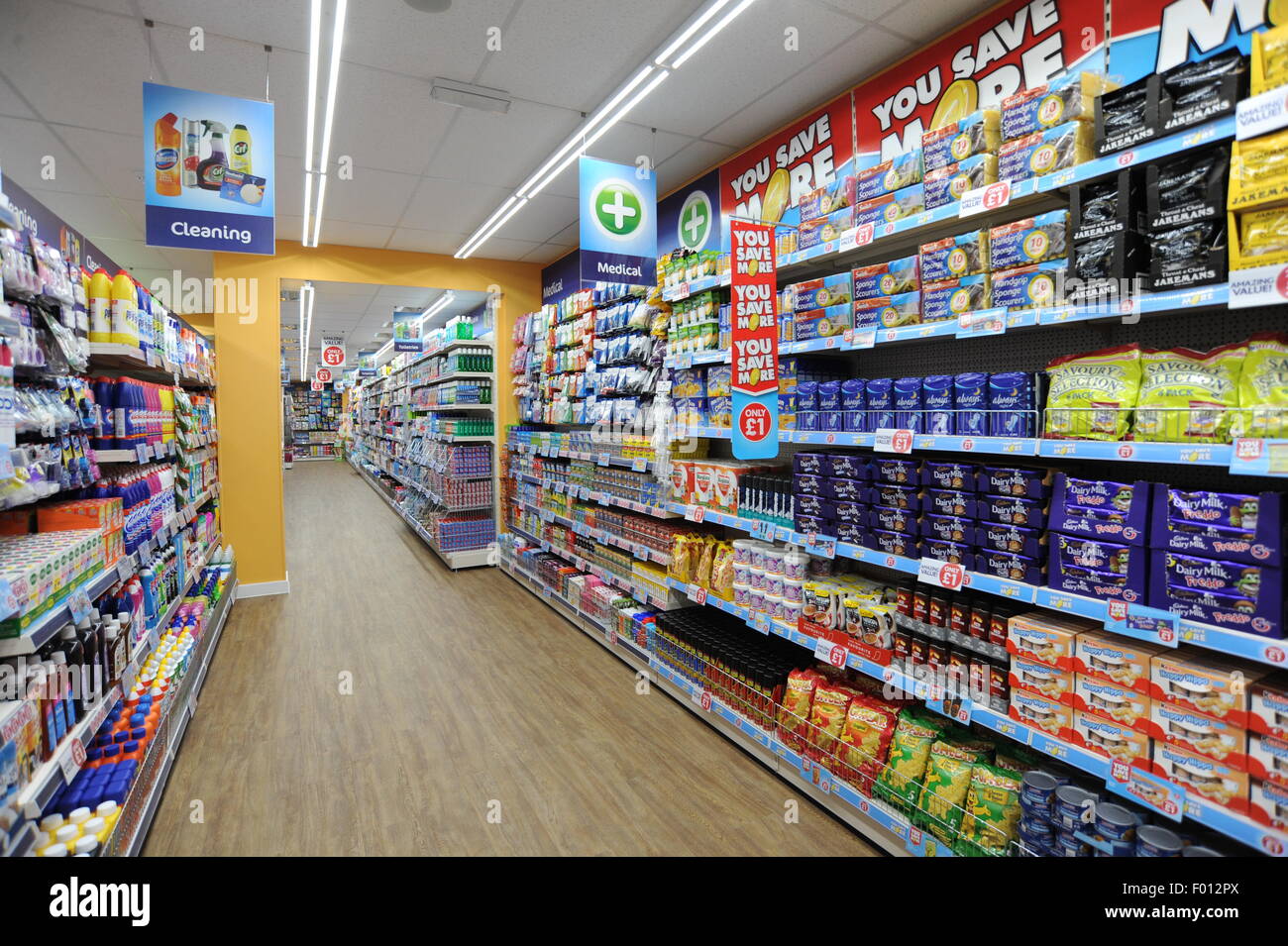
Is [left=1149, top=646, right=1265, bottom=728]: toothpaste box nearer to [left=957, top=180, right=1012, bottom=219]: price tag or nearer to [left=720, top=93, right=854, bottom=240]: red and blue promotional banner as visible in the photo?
[left=957, top=180, right=1012, bottom=219]: price tag

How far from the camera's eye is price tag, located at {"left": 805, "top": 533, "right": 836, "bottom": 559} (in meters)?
2.94

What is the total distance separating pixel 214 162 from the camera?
3.20 meters

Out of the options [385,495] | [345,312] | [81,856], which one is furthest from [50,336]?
[385,495]

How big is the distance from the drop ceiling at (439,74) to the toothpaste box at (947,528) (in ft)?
7.78

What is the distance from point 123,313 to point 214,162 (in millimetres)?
856

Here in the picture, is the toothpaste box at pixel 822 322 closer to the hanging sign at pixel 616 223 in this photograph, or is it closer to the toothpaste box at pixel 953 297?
the toothpaste box at pixel 953 297

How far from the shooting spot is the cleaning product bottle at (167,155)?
307 cm

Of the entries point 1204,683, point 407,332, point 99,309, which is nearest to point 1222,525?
point 1204,683

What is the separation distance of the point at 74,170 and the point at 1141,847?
7.46 m

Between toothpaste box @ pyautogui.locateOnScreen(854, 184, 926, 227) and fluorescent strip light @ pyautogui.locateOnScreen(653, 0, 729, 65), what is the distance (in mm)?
1140

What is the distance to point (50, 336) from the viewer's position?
2.48m

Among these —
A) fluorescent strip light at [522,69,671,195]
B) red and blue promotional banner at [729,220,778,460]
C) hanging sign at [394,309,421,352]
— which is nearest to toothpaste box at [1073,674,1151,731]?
red and blue promotional banner at [729,220,778,460]

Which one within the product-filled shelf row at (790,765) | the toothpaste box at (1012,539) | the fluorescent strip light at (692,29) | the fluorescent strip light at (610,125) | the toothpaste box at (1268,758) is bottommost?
the product-filled shelf row at (790,765)

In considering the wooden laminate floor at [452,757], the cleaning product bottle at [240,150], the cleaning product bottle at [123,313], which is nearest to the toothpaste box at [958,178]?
the wooden laminate floor at [452,757]
